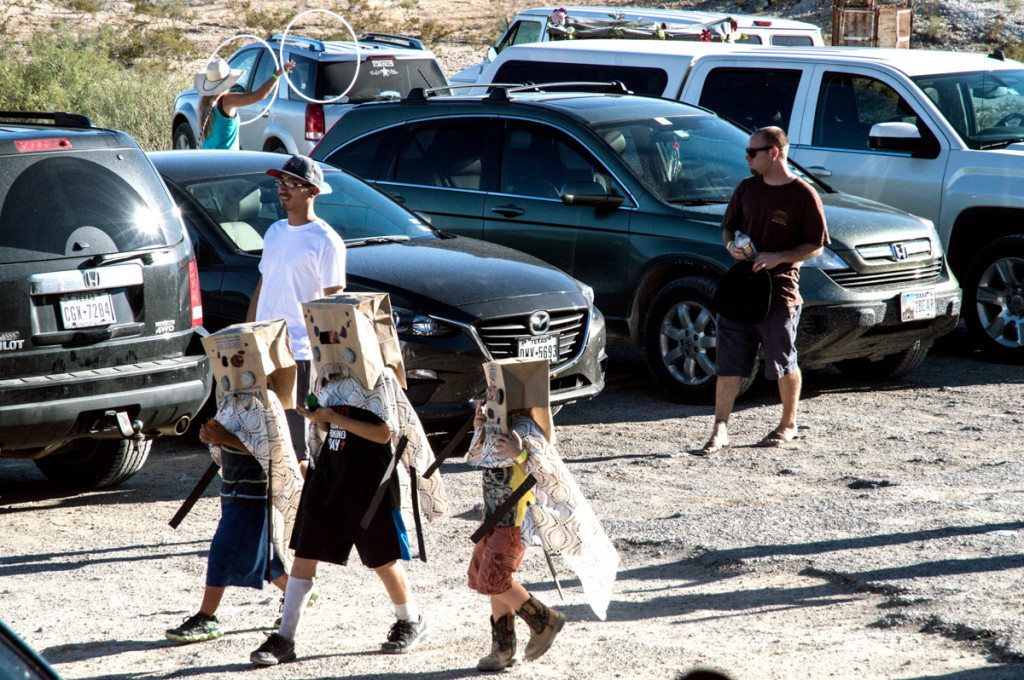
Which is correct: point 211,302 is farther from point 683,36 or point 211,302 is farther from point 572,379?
point 683,36

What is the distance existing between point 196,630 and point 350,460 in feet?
2.87

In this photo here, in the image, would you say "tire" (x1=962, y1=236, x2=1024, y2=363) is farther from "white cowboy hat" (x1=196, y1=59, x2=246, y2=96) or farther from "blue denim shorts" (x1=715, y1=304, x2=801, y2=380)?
"white cowboy hat" (x1=196, y1=59, x2=246, y2=96)

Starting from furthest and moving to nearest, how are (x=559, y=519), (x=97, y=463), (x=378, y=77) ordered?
(x=378, y=77)
(x=97, y=463)
(x=559, y=519)

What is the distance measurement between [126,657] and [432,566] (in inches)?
55.8

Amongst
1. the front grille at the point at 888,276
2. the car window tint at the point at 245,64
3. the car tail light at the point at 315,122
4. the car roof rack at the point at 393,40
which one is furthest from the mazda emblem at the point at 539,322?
the car roof rack at the point at 393,40

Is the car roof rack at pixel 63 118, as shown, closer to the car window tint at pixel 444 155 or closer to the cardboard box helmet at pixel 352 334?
the cardboard box helmet at pixel 352 334

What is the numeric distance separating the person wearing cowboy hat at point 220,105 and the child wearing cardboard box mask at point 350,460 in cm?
753

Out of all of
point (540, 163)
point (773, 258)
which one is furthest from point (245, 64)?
point (773, 258)

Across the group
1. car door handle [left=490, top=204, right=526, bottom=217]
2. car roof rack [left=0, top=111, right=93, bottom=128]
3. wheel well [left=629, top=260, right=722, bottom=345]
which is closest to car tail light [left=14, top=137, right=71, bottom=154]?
car roof rack [left=0, top=111, right=93, bottom=128]

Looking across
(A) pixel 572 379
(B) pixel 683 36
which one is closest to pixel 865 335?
(A) pixel 572 379

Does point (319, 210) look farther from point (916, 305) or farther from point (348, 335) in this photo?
point (916, 305)

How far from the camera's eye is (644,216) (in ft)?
27.2

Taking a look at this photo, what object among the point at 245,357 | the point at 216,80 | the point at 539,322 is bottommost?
the point at 539,322

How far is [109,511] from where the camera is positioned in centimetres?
618
